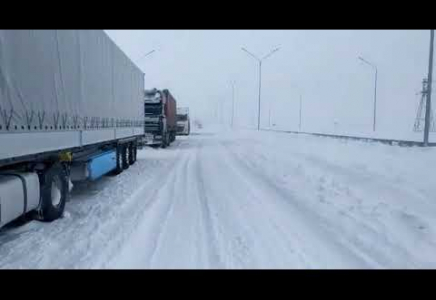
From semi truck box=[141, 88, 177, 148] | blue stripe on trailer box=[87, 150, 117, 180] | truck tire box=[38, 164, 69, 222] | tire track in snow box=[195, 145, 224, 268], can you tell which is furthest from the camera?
semi truck box=[141, 88, 177, 148]

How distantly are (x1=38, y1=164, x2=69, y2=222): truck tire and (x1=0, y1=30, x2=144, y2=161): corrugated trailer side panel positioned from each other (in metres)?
0.56

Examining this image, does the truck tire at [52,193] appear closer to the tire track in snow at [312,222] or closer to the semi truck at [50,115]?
the semi truck at [50,115]

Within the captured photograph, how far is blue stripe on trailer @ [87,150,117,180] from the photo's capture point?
30.5 ft

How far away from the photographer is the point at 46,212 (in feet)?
22.2

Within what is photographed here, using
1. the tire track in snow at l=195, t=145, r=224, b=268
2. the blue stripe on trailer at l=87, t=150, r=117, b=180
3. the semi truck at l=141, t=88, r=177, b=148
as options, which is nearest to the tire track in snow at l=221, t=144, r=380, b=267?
the tire track in snow at l=195, t=145, r=224, b=268

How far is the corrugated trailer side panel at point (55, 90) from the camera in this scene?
529 centimetres

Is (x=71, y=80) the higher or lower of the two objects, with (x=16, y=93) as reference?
higher

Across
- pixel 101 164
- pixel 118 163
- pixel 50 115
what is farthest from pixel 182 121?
pixel 50 115

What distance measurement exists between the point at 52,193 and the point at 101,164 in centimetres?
332

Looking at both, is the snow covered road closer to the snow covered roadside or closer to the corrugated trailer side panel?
the snow covered roadside

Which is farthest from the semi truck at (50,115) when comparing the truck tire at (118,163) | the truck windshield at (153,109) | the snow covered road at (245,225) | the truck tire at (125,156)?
the truck windshield at (153,109)
